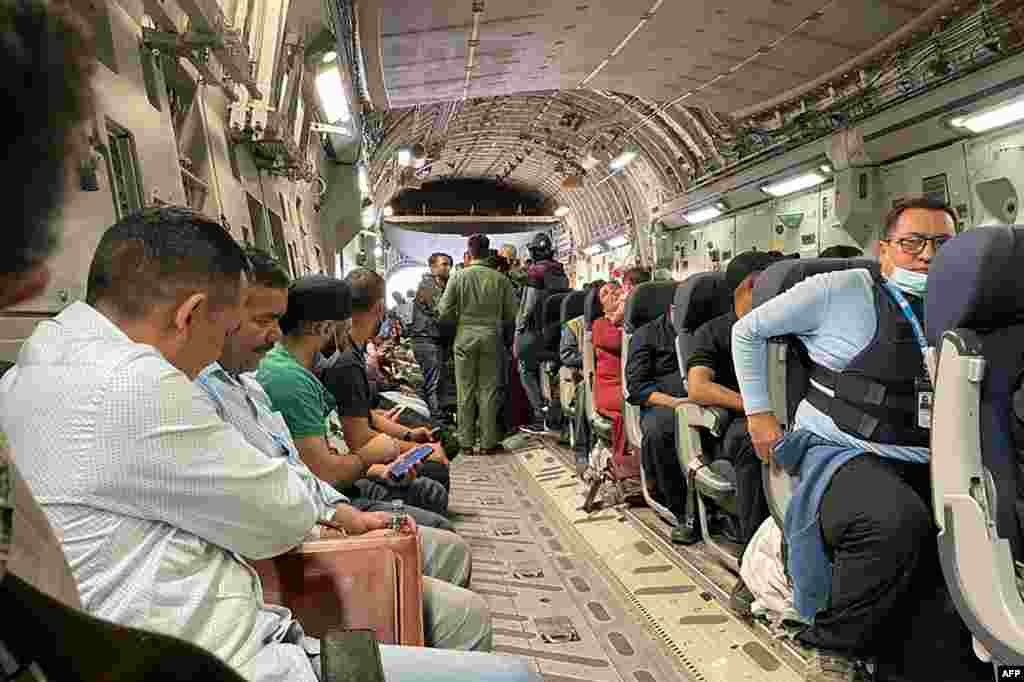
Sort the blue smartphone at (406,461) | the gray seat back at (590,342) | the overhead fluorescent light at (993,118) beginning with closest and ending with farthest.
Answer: the blue smartphone at (406,461)
the overhead fluorescent light at (993,118)
the gray seat back at (590,342)

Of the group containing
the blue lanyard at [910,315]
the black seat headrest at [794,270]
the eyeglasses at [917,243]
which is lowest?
the blue lanyard at [910,315]

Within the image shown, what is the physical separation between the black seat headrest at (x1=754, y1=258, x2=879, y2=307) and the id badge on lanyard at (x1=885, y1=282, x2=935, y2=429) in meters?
0.28

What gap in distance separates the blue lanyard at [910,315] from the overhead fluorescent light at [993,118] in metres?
4.00

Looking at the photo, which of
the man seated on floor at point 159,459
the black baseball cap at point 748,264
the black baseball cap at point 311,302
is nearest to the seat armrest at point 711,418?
the black baseball cap at point 748,264

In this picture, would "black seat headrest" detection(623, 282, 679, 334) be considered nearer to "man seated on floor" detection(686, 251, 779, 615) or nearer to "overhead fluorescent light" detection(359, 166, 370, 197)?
"man seated on floor" detection(686, 251, 779, 615)

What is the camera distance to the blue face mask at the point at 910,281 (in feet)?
9.14

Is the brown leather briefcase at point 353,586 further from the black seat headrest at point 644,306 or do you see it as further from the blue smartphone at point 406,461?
the black seat headrest at point 644,306

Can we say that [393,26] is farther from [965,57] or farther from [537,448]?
[965,57]

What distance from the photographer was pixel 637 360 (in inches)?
194

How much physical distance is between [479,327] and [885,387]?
17.3ft

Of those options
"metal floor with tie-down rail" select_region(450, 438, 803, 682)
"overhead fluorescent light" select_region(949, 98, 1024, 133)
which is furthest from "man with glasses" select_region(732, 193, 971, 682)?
"overhead fluorescent light" select_region(949, 98, 1024, 133)

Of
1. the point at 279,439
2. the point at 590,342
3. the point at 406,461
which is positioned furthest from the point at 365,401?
the point at 590,342

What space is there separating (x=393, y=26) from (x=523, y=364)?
3897mm

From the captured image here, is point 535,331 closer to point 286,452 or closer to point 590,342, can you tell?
point 590,342
